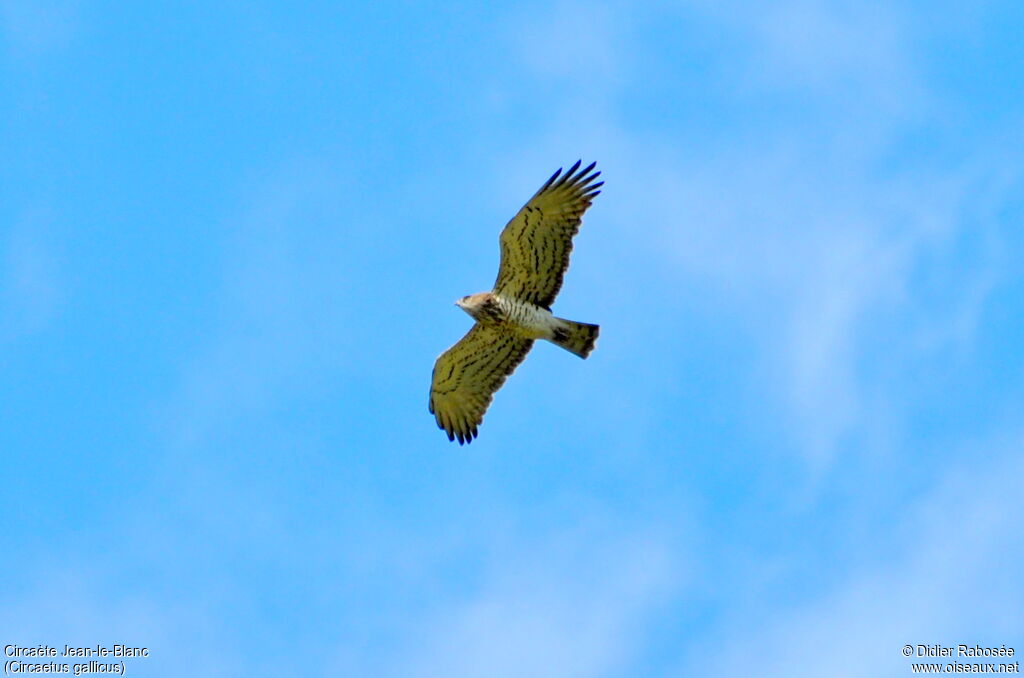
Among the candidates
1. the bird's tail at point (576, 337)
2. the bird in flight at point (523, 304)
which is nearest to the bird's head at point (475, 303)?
the bird in flight at point (523, 304)

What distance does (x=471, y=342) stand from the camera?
52.0ft

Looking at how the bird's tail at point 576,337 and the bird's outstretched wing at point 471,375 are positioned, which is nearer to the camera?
the bird's tail at point 576,337

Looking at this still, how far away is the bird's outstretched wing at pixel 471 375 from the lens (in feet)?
52.1

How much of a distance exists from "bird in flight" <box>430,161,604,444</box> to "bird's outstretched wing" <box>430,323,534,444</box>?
0.01 meters

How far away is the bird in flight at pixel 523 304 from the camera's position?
48.9 ft

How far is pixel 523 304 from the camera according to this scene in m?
15.4

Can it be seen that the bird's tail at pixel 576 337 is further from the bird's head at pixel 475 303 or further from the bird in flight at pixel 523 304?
the bird's head at pixel 475 303

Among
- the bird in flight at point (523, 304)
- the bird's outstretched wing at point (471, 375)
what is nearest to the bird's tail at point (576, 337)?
the bird in flight at point (523, 304)

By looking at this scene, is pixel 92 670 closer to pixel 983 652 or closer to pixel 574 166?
pixel 574 166

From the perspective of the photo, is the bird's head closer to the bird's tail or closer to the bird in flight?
the bird in flight

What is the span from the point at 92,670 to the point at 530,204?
288 inches

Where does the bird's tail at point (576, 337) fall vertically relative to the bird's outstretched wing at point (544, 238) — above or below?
below

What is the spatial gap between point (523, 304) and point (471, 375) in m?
1.52

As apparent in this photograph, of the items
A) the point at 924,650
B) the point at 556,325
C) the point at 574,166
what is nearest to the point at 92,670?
the point at 556,325
